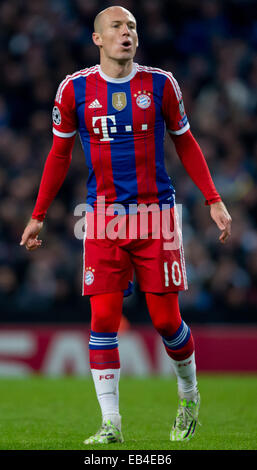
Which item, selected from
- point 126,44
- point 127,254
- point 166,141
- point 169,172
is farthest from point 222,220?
point 166,141

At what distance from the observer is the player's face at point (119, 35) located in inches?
183

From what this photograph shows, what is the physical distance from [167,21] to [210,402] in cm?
723

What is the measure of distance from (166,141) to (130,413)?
599 centimetres

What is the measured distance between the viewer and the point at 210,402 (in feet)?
23.2

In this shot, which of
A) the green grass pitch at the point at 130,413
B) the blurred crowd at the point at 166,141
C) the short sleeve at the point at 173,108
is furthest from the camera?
the blurred crowd at the point at 166,141

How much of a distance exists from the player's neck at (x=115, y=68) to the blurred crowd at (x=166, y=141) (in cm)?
579

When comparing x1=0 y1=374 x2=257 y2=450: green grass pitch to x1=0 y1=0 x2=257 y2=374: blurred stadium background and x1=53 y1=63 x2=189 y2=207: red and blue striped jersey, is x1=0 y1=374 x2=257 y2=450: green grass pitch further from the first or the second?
x1=53 y1=63 x2=189 y2=207: red and blue striped jersey

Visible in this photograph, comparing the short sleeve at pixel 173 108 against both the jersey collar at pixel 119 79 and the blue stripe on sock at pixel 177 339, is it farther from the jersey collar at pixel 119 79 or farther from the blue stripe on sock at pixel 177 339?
the blue stripe on sock at pixel 177 339

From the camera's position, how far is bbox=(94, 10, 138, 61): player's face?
464cm

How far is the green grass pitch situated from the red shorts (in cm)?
84

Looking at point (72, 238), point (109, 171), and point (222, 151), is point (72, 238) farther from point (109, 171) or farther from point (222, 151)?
point (109, 171)

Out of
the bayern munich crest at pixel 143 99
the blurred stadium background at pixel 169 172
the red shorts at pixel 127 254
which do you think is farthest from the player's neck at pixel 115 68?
the blurred stadium background at pixel 169 172

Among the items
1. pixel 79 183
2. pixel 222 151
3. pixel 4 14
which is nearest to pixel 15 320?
pixel 79 183

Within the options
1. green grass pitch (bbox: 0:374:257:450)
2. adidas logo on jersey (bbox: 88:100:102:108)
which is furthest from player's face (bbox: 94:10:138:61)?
green grass pitch (bbox: 0:374:257:450)
